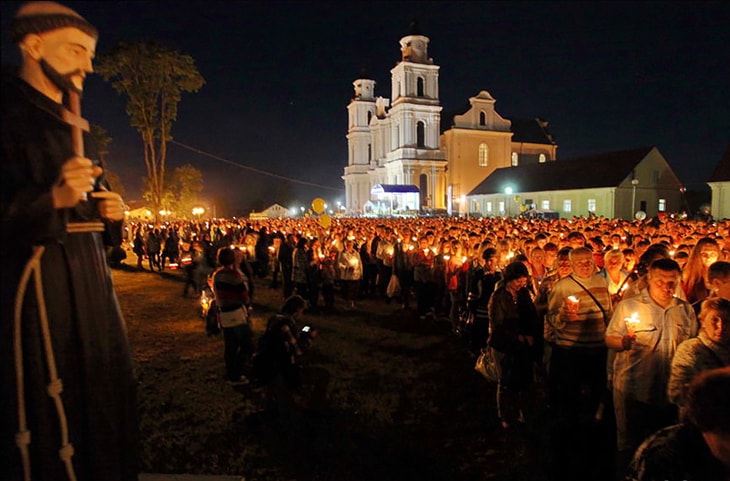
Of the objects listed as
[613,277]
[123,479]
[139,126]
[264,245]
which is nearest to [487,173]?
[139,126]

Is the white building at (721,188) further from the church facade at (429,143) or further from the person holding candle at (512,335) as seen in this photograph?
the person holding candle at (512,335)

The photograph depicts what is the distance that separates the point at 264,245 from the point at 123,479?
1529 centimetres

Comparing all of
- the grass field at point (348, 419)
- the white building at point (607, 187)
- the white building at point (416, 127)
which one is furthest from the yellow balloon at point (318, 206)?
the white building at point (416, 127)

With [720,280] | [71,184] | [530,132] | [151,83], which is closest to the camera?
[71,184]

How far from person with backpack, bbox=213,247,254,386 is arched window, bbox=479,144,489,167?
6935 cm

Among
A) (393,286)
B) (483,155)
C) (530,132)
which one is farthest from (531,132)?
(393,286)

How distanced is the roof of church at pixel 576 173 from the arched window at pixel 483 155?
10378mm

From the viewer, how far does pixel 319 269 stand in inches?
484

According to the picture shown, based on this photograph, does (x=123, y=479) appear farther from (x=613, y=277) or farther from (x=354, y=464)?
(x=613, y=277)

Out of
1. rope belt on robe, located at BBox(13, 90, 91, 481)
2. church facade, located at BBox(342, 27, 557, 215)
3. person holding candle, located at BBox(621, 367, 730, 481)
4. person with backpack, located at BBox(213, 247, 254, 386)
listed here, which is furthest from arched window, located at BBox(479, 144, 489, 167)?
rope belt on robe, located at BBox(13, 90, 91, 481)

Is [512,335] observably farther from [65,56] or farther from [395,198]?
[395,198]

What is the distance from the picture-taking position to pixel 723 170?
39.0 metres

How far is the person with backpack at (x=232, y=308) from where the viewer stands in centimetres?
651

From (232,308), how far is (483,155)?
7060cm
